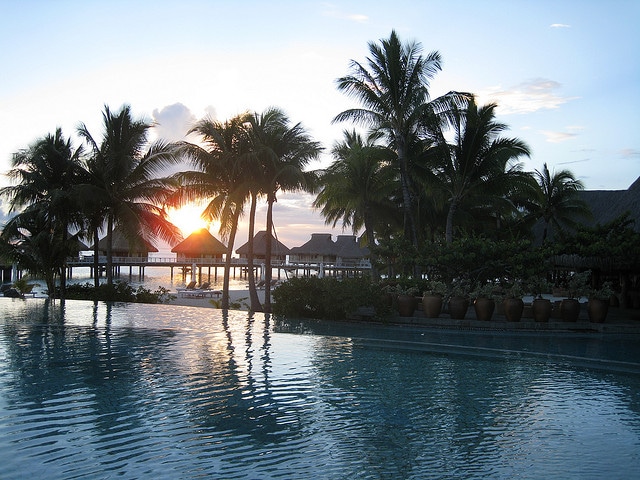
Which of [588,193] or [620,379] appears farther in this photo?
[588,193]

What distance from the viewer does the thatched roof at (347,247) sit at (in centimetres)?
5231

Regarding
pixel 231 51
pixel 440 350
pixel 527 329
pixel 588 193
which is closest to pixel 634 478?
pixel 440 350

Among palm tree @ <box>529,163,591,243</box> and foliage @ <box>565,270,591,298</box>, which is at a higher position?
palm tree @ <box>529,163,591,243</box>

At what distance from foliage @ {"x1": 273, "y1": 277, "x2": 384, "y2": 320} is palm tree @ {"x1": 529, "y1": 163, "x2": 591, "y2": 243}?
18967 mm

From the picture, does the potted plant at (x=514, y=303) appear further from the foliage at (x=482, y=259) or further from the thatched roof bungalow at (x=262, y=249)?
the thatched roof bungalow at (x=262, y=249)

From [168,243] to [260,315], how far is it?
7.72 metres

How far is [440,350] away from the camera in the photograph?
924cm

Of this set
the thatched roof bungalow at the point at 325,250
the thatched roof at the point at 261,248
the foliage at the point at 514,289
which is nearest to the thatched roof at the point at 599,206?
the foliage at the point at 514,289

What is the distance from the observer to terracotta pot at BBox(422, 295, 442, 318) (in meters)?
11.9

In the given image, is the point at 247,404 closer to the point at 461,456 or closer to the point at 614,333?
the point at 461,456

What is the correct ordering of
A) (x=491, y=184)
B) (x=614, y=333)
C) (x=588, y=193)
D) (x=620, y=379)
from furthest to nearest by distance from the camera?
(x=588, y=193), (x=491, y=184), (x=614, y=333), (x=620, y=379)

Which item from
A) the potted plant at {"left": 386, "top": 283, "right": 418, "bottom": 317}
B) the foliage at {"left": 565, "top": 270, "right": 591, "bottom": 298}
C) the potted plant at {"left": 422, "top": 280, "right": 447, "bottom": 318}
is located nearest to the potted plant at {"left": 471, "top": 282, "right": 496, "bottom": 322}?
the potted plant at {"left": 422, "top": 280, "right": 447, "bottom": 318}

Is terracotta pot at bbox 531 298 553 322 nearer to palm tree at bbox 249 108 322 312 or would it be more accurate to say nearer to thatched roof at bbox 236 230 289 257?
palm tree at bbox 249 108 322 312

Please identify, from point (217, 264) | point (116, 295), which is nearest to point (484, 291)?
point (116, 295)
